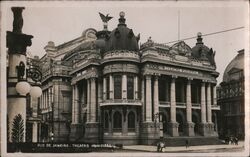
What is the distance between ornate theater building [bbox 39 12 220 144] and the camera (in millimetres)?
13141

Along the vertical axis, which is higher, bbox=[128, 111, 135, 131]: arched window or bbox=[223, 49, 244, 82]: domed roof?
bbox=[223, 49, 244, 82]: domed roof

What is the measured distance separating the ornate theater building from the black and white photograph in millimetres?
40

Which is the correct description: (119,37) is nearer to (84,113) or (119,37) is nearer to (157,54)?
(157,54)

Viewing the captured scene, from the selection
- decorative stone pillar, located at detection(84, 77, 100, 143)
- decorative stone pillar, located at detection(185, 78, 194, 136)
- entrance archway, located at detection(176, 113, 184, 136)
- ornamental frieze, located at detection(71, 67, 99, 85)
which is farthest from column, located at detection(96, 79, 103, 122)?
decorative stone pillar, located at detection(185, 78, 194, 136)

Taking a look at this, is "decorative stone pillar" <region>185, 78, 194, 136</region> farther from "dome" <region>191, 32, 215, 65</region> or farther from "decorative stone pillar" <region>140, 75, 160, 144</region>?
"decorative stone pillar" <region>140, 75, 160, 144</region>

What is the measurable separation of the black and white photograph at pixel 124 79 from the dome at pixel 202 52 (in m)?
0.06

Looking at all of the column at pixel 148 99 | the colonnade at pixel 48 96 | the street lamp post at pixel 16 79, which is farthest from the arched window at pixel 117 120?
the street lamp post at pixel 16 79

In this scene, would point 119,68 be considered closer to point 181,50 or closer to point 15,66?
point 181,50

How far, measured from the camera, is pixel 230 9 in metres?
7.59

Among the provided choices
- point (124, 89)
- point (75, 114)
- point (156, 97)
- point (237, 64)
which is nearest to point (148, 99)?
point (156, 97)

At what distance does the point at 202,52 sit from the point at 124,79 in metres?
2.93

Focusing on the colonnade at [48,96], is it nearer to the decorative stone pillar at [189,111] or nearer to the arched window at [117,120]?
the arched window at [117,120]

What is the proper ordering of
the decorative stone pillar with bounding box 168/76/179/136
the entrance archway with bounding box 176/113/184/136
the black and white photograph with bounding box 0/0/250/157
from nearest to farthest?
1. the black and white photograph with bounding box 0/0/250/157
2. the decorative stone pillar with bounding box 168/76/179/136
3. the entrance archway with bounding box 176/113/184/136

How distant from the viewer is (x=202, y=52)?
1298cm
